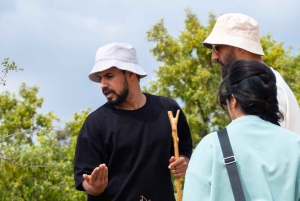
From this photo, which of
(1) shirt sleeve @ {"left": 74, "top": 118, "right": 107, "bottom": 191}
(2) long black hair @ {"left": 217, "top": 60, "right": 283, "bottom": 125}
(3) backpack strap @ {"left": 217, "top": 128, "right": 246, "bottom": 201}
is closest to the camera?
(3) backpack strap @ {"left": 217, "top": 128, "right": 246, "bottom": 201}

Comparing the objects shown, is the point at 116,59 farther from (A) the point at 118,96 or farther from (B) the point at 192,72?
(B) the point at 192,72

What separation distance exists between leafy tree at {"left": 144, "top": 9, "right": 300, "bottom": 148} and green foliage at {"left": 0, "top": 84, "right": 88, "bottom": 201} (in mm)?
3794

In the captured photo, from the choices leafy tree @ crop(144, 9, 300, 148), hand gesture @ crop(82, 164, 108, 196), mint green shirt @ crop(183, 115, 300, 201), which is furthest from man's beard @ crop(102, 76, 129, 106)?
leafy tree @ crop(144, 9, 300, 148)

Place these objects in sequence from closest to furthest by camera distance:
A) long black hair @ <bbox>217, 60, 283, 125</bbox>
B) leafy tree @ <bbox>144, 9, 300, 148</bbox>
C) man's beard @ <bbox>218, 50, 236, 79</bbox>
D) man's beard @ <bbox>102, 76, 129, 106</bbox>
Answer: long black hair @ <bbox>217, 60, 283, 125</bbox> → man's beard @ <bbox>218, 50, 236, 79</bbox> → man's beard @ <bbox>102, 76, 129, 106</bbox> → leafy tree @ <bbox>144, 9, 300, 148</bbox>

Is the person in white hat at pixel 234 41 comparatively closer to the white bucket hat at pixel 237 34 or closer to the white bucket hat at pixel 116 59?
the white bucket hat at pixel 237 34

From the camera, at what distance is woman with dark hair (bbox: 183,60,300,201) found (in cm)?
338

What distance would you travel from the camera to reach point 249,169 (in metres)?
3.40

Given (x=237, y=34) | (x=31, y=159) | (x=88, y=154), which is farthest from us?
(x=31, y=159)

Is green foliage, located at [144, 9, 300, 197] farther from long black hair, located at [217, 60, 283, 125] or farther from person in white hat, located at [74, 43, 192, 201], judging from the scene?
long black hair, located at [217, 60, 283, 125]

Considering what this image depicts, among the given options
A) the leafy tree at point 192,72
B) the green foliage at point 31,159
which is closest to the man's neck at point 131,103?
the green foliage at point 31,159

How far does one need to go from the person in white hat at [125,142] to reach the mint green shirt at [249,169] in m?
1.73

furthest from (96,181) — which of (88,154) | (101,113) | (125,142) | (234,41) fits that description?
(234,41)

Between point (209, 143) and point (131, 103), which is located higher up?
point (131, 103)

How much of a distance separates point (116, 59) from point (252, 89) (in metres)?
2.31
